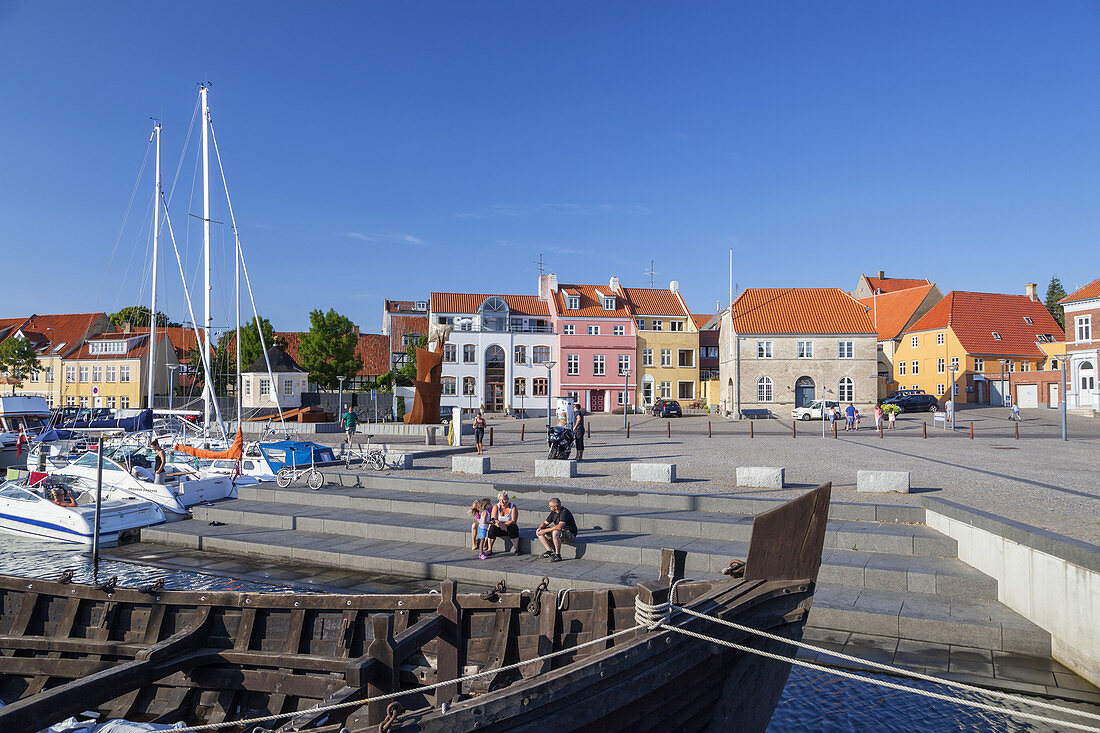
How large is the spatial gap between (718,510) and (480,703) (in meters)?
11.8

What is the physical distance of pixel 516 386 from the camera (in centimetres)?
6481

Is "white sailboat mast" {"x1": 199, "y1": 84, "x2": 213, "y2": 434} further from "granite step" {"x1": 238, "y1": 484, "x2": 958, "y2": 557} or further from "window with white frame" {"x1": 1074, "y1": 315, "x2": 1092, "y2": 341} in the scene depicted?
"window with white frame" {"x1": 1074, "y1": 315, "x2": 1092, "y2": 341}

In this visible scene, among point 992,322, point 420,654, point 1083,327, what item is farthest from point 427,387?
point 992,322

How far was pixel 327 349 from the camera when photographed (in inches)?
2436

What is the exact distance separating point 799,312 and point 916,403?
11.9m

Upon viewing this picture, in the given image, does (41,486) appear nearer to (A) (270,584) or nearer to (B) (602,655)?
(A) (270,584)

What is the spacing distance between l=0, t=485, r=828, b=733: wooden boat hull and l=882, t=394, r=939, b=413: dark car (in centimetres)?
5501

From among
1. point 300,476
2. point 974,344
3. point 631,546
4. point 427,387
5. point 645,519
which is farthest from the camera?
point 974,344

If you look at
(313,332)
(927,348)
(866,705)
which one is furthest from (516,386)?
(866,705)

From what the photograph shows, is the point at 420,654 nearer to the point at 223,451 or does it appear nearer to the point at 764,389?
the point at 223,451

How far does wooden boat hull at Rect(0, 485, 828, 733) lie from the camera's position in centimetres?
472

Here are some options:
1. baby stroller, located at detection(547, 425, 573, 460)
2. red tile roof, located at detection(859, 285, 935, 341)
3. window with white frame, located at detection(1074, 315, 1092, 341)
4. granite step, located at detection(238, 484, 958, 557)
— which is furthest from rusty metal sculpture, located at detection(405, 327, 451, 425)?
window with white frame, located at detection(1074, 315, 1092, 341)

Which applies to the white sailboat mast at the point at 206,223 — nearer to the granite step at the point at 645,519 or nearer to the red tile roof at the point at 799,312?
the granite step at the point at 645,519

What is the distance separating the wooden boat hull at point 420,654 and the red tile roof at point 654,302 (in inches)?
2484
